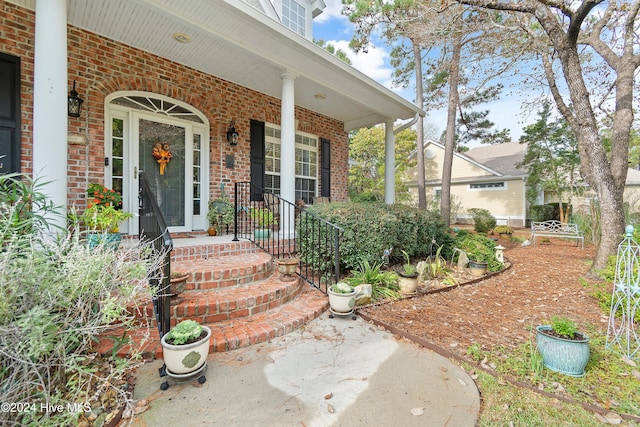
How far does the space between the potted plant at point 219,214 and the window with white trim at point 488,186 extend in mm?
14868

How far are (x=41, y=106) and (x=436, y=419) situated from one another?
4152mm

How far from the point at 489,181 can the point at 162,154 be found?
1574cm

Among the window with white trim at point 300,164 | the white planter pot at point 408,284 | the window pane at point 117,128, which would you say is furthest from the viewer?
the window with white trim at point 300,164

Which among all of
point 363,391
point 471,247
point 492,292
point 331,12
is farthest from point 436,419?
point 331,12

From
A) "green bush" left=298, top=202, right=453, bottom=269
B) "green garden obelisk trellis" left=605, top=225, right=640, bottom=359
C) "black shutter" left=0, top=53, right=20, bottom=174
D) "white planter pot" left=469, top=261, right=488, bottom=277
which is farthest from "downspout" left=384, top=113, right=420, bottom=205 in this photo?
"black shutter" left=0, top=53, right=20, bottom=174

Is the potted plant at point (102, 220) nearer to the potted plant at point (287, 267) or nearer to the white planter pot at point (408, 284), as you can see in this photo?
the potted plant at point (287, 267)

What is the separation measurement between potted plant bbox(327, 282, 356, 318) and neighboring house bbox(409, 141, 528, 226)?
14603mm

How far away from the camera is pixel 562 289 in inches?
167

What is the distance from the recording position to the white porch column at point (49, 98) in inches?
105

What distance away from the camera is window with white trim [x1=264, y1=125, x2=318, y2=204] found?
251 inches

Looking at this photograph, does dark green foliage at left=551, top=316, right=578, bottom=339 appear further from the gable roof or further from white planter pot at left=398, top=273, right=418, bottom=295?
the gable roof

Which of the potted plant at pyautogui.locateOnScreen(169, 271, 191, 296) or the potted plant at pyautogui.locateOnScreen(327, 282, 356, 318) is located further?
the potted plant at pyautogui.locateOnScreen(327, 282, 356, 318)

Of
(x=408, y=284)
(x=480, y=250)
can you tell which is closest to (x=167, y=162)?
(x=408, y=284)

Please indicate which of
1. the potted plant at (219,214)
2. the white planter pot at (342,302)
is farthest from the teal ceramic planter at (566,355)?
the potted plant at (219,214)
